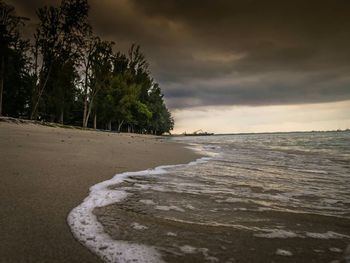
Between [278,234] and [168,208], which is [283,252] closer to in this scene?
[278,234]

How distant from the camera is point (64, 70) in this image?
24828 mm

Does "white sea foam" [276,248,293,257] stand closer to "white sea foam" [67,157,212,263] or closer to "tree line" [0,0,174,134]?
"white sea foam" [67,157,212,263]

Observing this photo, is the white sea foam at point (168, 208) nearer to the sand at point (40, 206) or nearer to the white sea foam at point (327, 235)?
the sand at point (40, 206)

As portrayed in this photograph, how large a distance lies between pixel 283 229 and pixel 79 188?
2184 mm

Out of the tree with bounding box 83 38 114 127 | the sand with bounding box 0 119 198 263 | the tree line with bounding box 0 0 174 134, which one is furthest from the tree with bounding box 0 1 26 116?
the sand with bounding box 0 119 198 263

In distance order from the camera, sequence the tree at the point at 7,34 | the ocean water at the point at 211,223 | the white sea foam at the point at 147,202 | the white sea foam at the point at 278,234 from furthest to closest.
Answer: the tree at the point at 7,34, the white sea foam at the point at 147,202, the white sea foam at the point at 278,234, the ocean water at the point at 211,223

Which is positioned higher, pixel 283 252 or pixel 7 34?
pixel 7 34

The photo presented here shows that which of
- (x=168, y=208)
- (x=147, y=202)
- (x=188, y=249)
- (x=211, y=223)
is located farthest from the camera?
(x=147, y=202)

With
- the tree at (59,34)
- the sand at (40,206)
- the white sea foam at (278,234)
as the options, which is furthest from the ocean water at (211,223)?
the tree at (59,34)

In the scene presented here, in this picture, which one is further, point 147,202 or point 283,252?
point 147,202

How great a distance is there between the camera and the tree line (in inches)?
869

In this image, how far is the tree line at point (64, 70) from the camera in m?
22.1

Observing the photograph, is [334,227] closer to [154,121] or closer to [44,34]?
[44,34]

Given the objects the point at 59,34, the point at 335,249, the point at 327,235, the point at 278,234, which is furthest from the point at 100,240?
the point at 59,34
